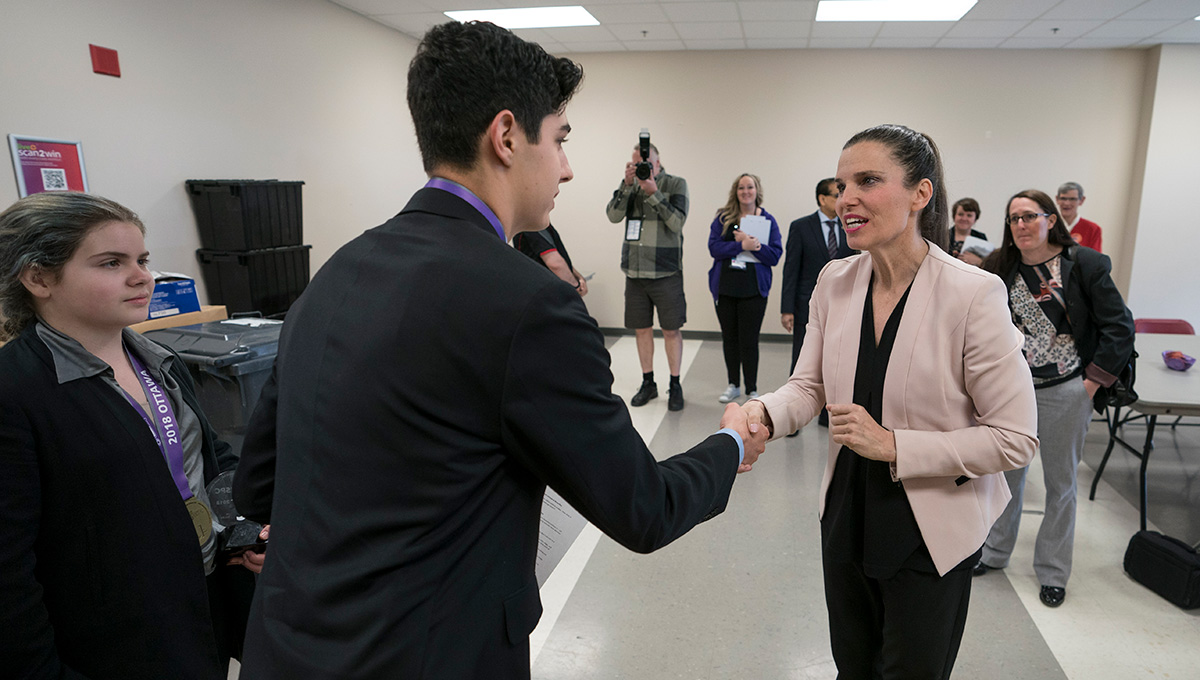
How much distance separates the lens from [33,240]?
4.07 ft

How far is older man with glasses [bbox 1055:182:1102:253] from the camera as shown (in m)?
5.24

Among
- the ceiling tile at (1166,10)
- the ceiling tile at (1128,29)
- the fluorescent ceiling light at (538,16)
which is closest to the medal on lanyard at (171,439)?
the fluorescent ceiling light at (538,16)

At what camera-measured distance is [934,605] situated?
1376 mm

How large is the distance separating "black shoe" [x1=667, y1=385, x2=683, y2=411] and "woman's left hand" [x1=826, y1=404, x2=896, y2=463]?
3547mm

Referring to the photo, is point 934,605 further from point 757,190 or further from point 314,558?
point 757,190

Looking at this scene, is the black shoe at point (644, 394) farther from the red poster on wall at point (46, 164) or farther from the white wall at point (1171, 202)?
the white wall at point (1171, 202)

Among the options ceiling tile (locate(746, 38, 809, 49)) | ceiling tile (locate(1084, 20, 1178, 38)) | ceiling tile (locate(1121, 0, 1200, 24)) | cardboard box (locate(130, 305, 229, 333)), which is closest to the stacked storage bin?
cardboard box (locate(130, 305, 229, 333))

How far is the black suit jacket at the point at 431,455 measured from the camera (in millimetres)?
756

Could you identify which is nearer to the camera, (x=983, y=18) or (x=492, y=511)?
(x=492, y=511)

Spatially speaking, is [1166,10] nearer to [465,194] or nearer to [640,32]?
[640,32]

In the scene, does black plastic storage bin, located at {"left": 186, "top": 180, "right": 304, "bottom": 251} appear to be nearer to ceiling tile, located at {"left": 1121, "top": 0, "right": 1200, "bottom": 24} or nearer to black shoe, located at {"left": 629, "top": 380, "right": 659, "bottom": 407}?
black shoe, located at {"left": 629, "top": 380, "right": 659, "bottom": 407}

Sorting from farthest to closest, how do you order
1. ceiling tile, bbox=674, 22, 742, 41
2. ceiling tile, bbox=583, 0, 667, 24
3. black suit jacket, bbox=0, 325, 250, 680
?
ceiling tile, bbox=674, 22, 742, 41, ceiling tile, bbox=583, 0, 667, 24, black suit jacket, bbox=0, 325, 250, 680

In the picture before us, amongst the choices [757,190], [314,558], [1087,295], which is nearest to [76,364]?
[314,558]

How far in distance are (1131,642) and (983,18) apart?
4974 millimetres
